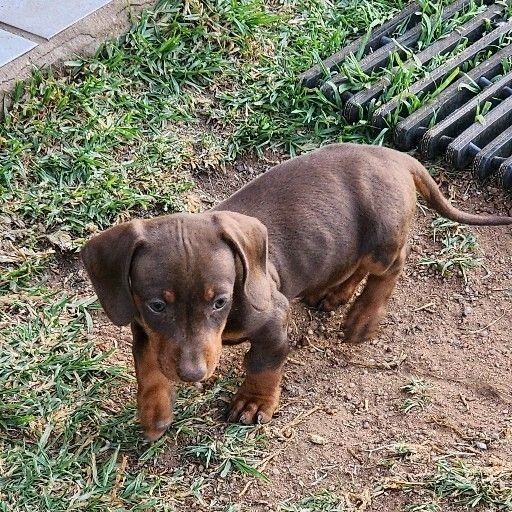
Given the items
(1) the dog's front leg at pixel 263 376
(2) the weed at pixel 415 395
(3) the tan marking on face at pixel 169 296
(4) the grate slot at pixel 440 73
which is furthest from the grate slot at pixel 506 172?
(3) the tan marking on face at pixel 169 296

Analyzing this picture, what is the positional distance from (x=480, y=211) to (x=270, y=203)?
168cm

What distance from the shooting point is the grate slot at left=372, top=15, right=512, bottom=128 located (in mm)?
5988

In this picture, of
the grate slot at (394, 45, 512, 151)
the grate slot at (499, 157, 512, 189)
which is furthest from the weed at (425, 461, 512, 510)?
the grate slot at (394, 45, 512, 151)

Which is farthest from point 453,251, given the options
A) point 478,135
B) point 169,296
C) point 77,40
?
point 77,40

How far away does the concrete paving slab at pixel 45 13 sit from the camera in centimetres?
602

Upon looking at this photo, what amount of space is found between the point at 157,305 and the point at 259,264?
0.46 m

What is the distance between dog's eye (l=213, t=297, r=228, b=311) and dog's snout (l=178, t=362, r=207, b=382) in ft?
0.70

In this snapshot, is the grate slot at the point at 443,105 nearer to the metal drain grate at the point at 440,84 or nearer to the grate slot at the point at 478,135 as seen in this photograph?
the metal drain grate at the point at 440,84

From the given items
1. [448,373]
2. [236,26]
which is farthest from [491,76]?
[448,373]

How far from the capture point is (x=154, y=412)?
4293 mm

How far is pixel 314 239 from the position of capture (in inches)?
176

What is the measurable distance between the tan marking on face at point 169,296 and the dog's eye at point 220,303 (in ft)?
0.52

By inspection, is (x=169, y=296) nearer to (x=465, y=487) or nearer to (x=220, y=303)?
(x=220, y=303)

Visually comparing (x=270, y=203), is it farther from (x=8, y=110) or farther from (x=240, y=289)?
(x=8, y=110)
